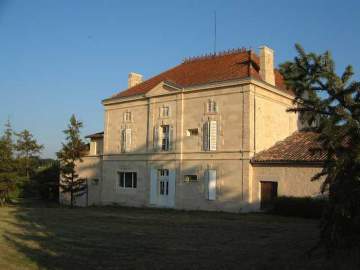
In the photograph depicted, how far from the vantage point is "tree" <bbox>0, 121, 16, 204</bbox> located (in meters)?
31.4

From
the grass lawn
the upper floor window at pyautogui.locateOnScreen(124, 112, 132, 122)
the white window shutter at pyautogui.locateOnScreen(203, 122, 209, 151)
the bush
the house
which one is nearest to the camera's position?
the grass lawn

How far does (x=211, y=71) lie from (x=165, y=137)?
5.17 meters

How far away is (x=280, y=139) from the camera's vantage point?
88.5 feet

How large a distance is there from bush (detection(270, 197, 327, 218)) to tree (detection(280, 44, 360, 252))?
15181 mm

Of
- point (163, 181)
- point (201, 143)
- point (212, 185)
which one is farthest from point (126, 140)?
point (212, 185)

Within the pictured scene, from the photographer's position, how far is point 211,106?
Answer: 26031mm

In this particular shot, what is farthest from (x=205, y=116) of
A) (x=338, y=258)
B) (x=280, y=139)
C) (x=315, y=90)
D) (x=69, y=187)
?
(x=315, y=90)

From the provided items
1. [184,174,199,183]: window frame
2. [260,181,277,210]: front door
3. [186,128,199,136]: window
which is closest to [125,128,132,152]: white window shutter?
[186,128,199,136]: window

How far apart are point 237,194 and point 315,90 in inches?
747

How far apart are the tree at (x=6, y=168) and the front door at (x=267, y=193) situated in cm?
1802

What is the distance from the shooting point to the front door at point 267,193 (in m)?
23.8

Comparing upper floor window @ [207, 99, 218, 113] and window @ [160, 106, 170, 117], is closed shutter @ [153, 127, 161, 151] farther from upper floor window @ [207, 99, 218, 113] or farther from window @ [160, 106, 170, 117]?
upper floor window @ [207, 99, 218, 113]

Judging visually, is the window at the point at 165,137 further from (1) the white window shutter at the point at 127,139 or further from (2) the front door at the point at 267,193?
(2) the front door at the point at 267,193

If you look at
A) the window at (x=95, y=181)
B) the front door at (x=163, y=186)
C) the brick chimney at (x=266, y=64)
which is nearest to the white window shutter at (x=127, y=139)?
the front door at (x=163, y=186)
